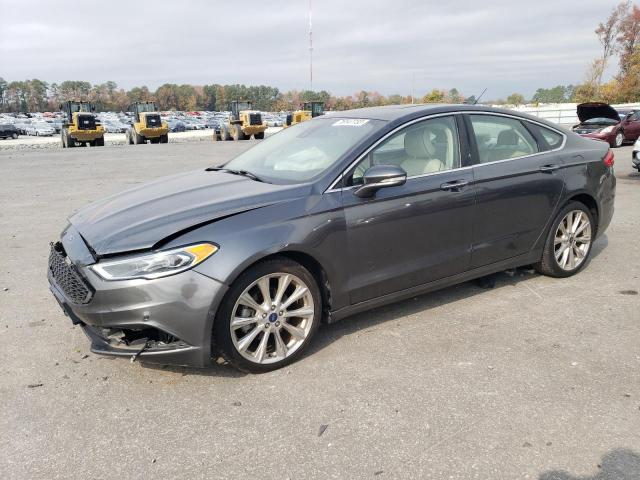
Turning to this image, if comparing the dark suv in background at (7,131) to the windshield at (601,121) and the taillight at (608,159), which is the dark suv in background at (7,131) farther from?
the taillight at (608,159)

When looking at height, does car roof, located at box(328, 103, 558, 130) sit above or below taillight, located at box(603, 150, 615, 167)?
above

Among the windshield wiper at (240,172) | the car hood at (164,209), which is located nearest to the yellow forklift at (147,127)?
the windshield wiper at (240,172)

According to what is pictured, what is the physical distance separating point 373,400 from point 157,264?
4.77 feet

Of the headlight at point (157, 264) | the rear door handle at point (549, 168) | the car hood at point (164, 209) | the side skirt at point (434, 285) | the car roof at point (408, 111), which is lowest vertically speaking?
the side skirt at point (434, 285)

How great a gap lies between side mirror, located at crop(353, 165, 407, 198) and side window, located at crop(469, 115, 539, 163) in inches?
41.9

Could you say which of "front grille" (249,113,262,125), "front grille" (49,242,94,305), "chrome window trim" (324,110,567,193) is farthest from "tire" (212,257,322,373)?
"front grille" (249,113,262,125)

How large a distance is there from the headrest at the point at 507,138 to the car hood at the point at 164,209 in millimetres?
1942

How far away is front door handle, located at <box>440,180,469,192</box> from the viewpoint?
394 cm

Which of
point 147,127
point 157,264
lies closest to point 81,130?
point 147,127

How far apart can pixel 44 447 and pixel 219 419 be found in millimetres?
870

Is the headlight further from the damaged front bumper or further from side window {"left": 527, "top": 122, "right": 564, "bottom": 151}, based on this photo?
side window {"left": 527, "top": 122, "right": 564, "bottom": 151}

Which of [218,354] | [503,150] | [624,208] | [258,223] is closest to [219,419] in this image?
[218,354]

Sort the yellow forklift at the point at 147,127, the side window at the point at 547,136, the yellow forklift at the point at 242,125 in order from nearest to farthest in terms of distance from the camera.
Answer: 1. the side window at the point at 547,136
2. the yellow forklift at the point at 147,127
3. the yellow forklift at the point at 242,125

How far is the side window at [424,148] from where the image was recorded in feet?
12.8
